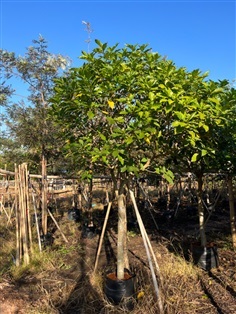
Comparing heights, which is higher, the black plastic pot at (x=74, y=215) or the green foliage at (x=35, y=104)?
the green foliage at (x=35, y=104)

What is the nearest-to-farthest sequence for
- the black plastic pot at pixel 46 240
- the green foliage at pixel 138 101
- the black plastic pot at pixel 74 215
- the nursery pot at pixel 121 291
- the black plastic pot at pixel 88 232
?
the green foliage at pixel 138 101
the nursery pot at pixel 121 291
the black plastic pot at pixel 46 240
the black plastic pot at pixel 88 232
the black plastic pot at pixel 74 215

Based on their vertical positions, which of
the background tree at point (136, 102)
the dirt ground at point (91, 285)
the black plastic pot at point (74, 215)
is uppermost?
the background tree at point (136, 102)

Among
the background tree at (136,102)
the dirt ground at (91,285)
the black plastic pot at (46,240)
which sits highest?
the background tree at (136,102)

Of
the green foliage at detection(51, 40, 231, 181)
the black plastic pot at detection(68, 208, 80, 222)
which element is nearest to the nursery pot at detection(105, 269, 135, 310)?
the green foliage at detection(51, 40, 231, 181)

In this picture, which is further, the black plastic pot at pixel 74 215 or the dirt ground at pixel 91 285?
the black plastic pot at pixel 74 215

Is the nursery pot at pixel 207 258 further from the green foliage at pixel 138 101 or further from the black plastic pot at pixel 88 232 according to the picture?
the black plastic pot at pixel 88 232

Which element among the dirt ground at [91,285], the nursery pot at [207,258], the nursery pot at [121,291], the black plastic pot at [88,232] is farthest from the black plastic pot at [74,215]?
the nursery pot at [121,291]

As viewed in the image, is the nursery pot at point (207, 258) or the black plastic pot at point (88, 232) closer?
the nursery pot at point (207, 258)

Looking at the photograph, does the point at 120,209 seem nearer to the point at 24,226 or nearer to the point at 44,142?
the point at 24,226

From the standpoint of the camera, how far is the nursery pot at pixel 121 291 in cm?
331

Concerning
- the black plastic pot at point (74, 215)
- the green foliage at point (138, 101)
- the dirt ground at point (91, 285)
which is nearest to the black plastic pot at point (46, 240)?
the dirt ground at point (91, 285)

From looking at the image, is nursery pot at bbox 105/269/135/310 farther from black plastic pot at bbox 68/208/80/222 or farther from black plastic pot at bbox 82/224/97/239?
black plastic pot at bbox 68/208/80/222

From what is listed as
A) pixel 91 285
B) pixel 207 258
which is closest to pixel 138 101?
pixel 91 285

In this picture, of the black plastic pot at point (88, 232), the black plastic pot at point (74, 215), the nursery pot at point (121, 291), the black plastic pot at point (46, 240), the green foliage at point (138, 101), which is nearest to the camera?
the green foliage at point (138, 101)
